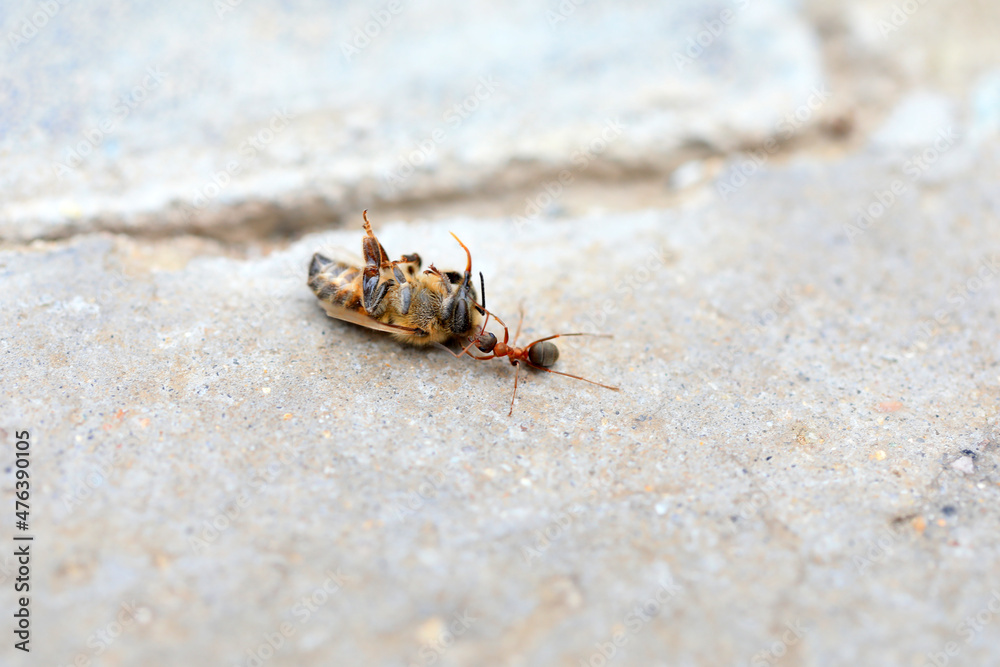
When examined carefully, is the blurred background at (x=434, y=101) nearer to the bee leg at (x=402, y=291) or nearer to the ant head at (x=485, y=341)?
the bee leg at (x=402, y=291)

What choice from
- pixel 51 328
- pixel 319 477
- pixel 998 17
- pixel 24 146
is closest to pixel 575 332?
pixel 319 477

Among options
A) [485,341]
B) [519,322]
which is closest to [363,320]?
[485,341]

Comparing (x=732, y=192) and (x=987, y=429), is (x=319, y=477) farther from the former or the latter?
(x=732, y=192)

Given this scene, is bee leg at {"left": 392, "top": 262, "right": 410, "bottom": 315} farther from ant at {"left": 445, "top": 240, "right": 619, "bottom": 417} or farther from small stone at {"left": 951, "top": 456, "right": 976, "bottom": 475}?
small stone at {"left": 951, "top": 456, "right": 976, "bottom": 475}

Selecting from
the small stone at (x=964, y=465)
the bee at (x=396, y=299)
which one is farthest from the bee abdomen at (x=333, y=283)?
the small stone at (x=964, y=465)

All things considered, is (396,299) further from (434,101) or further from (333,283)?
(434,101)
